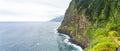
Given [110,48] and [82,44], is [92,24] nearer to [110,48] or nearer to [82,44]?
[82,44]

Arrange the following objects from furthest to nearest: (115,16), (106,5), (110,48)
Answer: (106,5)
(115,16)
(110,48)

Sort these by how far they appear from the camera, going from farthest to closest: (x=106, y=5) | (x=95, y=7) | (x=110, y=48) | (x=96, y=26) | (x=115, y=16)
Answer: (x=95, y=7) → (x=106, y=5) → (x=96, y=26) → (x=115, y=16) → (x=110, y=48)

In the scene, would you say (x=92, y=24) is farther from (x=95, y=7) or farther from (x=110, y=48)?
(x=110, y=48)

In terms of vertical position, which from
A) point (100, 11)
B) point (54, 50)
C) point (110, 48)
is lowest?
point (54, 50)

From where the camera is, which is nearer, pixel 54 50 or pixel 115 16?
pixel 115 16

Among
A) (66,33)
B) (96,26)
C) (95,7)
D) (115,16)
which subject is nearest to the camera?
(115,16)

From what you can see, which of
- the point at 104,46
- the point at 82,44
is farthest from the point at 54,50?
the point at 104,46

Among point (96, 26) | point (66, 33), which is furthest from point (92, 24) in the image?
point (66, 33)

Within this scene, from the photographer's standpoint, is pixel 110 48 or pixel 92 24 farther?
pixel 92 24

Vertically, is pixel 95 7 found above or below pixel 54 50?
above
